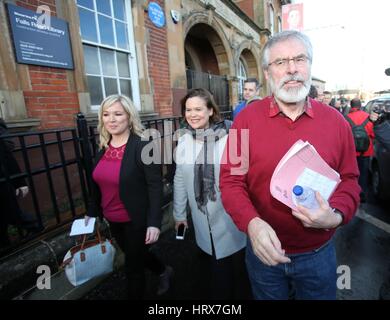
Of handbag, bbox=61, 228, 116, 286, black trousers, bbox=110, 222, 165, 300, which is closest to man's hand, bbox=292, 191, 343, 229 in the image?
black trousers, bbox=110, 222, 165, 300

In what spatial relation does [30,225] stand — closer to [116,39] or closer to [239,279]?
[239,279]

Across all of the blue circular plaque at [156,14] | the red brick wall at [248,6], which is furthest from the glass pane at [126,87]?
the red brick wall at [248,6]

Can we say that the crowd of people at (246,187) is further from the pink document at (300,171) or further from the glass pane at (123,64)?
the glass pane at (123,64)

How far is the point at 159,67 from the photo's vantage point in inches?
230

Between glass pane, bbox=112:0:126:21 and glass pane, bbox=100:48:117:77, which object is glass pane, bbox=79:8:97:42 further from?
glass pane, bbox=112:0:126:21

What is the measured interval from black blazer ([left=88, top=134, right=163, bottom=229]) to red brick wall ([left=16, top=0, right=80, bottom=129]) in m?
2.18

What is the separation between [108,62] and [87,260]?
3.91 metres

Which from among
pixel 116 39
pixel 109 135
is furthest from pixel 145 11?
pixel 109 135

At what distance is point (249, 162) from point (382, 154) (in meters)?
3.94

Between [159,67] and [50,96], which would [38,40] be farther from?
[159,67]

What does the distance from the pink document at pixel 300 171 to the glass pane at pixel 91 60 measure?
4252 mm

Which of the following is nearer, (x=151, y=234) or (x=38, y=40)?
(x=151, y=234)

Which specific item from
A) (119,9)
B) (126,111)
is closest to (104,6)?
(119,9)

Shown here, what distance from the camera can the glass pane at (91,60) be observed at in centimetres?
434
